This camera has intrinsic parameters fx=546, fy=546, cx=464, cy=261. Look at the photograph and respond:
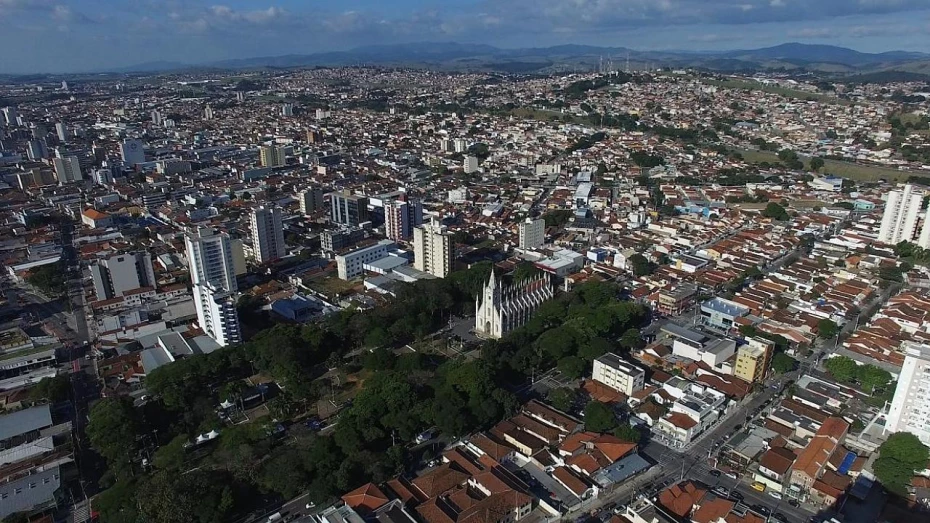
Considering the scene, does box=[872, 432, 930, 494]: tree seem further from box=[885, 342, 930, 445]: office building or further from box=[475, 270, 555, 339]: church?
box=[475, 270, 555, 339]: church

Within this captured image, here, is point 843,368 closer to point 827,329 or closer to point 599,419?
point 827,329

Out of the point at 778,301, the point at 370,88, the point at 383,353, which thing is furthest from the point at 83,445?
the point at 370,88

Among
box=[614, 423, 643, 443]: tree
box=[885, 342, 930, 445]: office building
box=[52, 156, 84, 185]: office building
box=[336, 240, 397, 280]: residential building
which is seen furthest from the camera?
box=[52, 156, 84, 185]: office building

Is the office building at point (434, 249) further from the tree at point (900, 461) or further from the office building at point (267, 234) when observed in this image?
the tree at point (900, 461)

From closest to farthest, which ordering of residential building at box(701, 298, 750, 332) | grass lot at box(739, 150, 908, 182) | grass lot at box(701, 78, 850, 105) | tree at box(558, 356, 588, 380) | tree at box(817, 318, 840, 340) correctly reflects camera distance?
tree at box(558, 356, 588, 380) → tree at box(817, 318, 840, 340) → residential building at box(701, 298, 750, 332) → grass lot at box(739, 150, 908, 182) → grass lot at box(701, 78, 850, 105)

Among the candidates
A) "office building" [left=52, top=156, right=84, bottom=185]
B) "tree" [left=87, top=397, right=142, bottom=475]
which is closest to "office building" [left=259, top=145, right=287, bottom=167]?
"office building" [left=52, top=156, right=84, bottom=185]

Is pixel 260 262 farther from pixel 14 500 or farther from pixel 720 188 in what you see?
pixel 720 188

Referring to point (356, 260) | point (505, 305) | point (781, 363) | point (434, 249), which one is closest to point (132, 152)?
point (356, 260)
